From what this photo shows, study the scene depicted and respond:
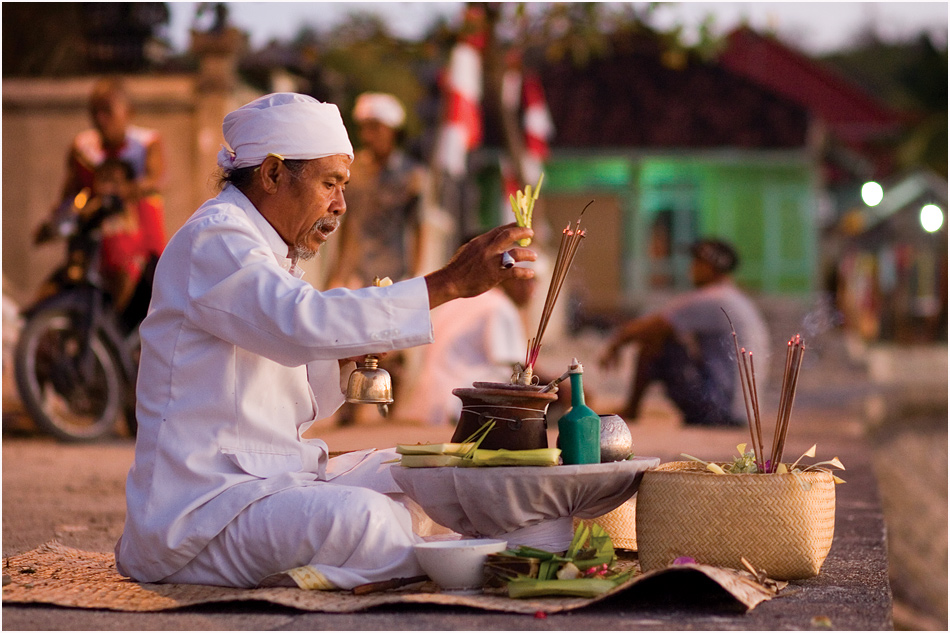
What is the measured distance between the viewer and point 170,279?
354 cm

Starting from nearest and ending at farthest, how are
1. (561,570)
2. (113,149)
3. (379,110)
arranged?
(561,570) → (113,149) → (379,110)

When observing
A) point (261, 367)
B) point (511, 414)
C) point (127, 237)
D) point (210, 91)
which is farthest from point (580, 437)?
point (210, 91)

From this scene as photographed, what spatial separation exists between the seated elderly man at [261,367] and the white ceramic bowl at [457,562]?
0.10 metres

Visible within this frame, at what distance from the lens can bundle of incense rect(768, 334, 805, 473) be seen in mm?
3801

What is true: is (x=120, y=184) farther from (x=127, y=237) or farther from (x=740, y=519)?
(x=740, y=519)

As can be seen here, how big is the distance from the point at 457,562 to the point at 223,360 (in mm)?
884

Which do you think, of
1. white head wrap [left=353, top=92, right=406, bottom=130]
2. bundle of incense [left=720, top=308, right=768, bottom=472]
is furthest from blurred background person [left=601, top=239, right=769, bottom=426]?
bundle of incense [left=720, top=308, right=768, bottom=472]

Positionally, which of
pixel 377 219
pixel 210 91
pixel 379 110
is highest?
pixel 210 91

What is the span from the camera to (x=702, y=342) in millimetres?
9203

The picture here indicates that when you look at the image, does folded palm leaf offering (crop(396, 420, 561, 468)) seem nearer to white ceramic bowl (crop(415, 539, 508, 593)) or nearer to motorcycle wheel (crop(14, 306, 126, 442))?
white ceramic bowl (crop(415, 539, 508, 593))

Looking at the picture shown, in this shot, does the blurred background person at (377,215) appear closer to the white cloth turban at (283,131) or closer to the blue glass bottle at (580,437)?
the white cloth turban at (283,131)

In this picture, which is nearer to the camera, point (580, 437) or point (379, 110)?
point (580, 437)

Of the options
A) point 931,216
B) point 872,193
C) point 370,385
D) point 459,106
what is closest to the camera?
point 370,385

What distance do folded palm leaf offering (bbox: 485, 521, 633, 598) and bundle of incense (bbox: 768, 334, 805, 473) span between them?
639 mm
